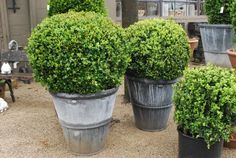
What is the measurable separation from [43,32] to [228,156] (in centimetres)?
225

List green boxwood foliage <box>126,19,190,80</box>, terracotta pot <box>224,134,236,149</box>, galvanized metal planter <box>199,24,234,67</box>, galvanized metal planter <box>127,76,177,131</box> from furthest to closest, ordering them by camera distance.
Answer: galvanized metal planter <box>199,24,234,67</box>
galvanized metal planter <box>127,76,177,131</box>
green boxwood foliage <box>126,19,190,80</box>
terracotta pot <box>224,134,236,149</box>

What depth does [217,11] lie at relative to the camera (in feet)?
21.8

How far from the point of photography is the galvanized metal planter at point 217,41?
6473 mm

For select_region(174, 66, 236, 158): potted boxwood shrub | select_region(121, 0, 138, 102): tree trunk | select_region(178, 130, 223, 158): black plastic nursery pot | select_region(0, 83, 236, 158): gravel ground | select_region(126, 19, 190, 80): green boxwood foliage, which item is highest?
select_region(121, 0, 138, 102): tree trunk

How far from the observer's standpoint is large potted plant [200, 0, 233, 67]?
255 inches

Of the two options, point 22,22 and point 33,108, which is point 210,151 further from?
point 22,22

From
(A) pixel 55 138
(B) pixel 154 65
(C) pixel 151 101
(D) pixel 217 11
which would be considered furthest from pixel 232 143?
(D) pixel 217 11

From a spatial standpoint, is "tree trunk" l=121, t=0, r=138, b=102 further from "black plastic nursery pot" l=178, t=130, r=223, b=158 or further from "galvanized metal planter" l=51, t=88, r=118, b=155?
"black plastic nursery pot" l=178, t=130, r=223, b=158

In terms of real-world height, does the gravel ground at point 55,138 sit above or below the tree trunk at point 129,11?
below

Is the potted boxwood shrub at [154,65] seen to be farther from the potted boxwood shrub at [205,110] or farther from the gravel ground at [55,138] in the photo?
the potted boxwood shrub at [205,110]

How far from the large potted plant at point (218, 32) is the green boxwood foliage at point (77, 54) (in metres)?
3.86

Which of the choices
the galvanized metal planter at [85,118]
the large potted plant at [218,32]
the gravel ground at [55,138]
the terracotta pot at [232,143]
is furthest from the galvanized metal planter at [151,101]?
the large potted plant at [218,32]

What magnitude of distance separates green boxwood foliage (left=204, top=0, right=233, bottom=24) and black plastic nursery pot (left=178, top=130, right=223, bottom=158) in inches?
164

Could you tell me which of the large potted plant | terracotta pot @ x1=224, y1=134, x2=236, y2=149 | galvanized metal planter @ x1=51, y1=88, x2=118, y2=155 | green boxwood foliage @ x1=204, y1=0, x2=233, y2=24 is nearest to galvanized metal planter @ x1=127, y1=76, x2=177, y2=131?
galvanized metal planter @ x1=51, y1=88, x2=118, y2=155
